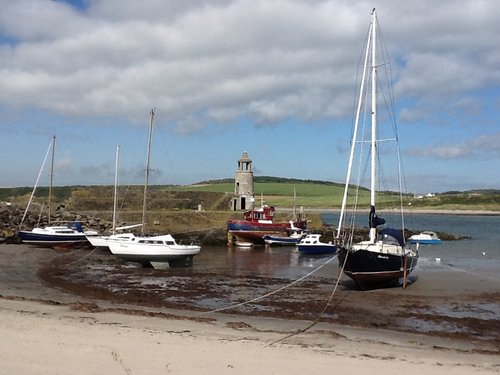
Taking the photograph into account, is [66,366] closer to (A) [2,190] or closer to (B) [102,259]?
(B) [102,259]

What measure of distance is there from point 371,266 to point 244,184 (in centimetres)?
4191

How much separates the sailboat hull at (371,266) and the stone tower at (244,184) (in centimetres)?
4041

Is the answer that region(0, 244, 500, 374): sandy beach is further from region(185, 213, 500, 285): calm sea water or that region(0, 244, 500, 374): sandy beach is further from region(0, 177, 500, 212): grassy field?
region(0, 177, 500, 212): grassy field

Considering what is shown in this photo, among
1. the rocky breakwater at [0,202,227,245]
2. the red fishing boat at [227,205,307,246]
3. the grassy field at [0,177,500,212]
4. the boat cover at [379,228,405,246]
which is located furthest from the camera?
the grassy field at [0,177,500,212]

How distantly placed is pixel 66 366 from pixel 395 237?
19.0 metres

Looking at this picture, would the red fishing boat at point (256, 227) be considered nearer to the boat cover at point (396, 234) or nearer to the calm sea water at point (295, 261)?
the calm sea water at point (295, 261)

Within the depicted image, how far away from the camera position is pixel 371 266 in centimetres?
2452

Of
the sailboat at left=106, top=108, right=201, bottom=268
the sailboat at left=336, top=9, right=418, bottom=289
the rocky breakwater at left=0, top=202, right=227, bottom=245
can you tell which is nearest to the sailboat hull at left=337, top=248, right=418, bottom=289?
the sailboat at left=336, top=9, right=418, bottom=289

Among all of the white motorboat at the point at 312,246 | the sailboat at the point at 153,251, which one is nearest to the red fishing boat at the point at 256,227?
the white motorboat at the point at 312,246

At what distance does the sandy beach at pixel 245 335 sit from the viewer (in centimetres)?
1051

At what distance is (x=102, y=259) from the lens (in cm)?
3650

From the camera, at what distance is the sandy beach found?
34.5ft

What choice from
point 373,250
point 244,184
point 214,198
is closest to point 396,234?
point 373,250

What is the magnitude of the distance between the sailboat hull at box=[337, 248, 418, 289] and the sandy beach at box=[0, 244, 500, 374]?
61 centimetres
